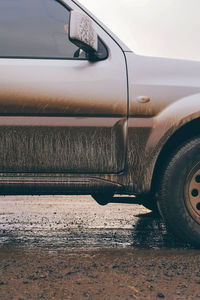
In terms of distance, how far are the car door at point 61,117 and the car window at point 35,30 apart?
127 millimetres

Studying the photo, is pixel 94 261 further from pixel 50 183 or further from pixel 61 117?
pixel 61 117

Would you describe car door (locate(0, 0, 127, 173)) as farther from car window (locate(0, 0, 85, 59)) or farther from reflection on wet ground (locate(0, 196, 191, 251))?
reflection on wet ground (locate(0, 196, 191, 251))

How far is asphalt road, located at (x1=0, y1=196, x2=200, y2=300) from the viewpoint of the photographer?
1.92m

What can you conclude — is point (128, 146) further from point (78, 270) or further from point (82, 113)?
point (78, 270)

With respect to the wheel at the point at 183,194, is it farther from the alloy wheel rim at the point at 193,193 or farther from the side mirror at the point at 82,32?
the side mirror at the point at 82,32

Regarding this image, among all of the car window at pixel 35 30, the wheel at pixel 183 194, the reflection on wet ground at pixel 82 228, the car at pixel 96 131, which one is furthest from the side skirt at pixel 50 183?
the car window at pixel 35 30

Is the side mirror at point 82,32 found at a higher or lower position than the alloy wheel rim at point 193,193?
higher

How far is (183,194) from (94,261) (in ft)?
2.57

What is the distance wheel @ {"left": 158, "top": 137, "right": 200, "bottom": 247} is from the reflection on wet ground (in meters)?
0.29

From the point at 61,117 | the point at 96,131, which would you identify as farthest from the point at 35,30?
the point at 96,131

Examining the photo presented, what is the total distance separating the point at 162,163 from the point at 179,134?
0.25 metres

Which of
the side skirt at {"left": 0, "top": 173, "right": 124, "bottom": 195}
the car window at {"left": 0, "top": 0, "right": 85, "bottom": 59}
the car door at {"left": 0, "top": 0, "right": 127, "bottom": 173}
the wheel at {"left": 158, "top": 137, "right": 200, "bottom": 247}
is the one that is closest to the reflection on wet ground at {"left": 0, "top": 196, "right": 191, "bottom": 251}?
the wheel at {"left": 158, "top": 137, "right": 200, "bottom": 247}

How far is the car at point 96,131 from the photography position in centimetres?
263

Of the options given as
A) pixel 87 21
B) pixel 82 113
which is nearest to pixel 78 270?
pixel 82 113
